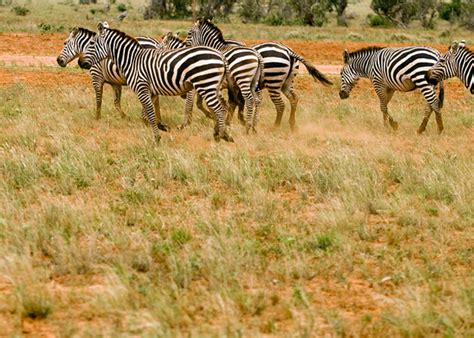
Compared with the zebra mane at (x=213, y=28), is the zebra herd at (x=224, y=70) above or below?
below

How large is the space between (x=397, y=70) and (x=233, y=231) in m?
7.10

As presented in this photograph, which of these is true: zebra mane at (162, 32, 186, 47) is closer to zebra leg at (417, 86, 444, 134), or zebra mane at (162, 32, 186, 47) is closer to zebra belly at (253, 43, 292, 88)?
zebra belly at (253, 43, 292, 88)

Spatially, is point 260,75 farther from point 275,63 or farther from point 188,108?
point 188,108

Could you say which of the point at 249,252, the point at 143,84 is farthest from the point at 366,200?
the point at 143,84

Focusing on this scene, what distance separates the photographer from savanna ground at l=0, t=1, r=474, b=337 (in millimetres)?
5371

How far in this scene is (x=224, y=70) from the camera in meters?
11.1

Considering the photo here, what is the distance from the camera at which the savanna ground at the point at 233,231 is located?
5.37 meters

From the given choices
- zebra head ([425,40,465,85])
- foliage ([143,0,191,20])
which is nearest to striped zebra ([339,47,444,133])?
zebra head ([425,40,465,85])

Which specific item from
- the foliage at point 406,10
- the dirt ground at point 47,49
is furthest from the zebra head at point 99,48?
the foliage at point 406,10

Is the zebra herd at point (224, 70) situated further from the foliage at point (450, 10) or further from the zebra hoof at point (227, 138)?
the foliage at point (450, 10)

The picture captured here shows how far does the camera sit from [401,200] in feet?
26.9

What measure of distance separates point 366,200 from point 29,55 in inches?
758

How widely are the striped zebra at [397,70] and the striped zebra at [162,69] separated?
11.9 feet

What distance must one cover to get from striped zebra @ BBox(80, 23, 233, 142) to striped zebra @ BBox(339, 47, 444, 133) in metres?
3.64
